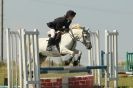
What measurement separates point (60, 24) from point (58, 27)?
155mm

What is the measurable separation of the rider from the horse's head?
8.7 inches

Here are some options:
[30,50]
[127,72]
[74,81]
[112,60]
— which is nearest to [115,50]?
[112,60]

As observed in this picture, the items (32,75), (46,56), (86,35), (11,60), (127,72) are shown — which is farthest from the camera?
(127,72)

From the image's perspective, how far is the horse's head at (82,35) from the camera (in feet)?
44.6

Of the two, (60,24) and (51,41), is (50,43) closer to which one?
(51,41)

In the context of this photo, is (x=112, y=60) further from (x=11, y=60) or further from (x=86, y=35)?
(x=11, y=60)

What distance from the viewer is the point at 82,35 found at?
539 inches

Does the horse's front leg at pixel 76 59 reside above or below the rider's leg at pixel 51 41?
below

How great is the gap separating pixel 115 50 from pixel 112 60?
0.22 metres

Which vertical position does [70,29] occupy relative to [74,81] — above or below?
above

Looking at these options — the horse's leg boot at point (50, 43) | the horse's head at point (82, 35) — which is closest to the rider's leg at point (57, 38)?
the horse's leg boot at point (50, 43)

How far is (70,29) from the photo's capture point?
14039 mm

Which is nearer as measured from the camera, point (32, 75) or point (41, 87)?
point (32, 75)

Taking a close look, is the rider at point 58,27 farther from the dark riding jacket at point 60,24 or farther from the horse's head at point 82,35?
the horse's head at point 82,35
